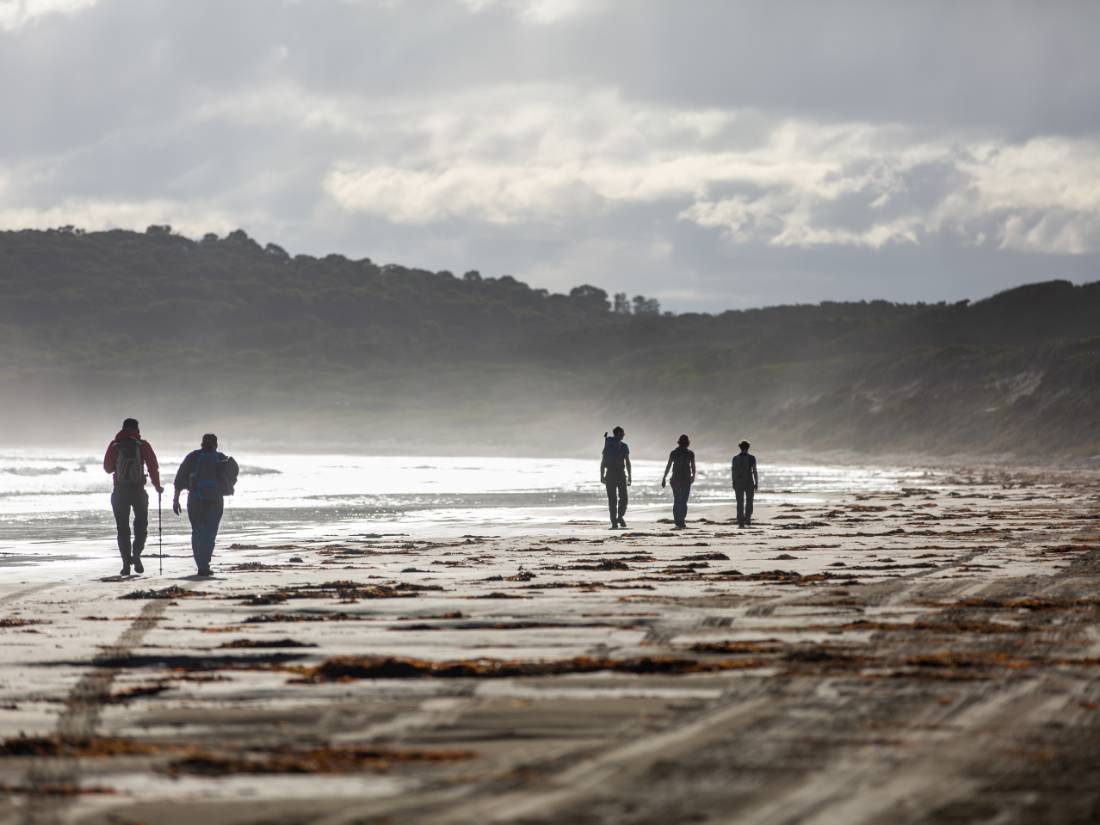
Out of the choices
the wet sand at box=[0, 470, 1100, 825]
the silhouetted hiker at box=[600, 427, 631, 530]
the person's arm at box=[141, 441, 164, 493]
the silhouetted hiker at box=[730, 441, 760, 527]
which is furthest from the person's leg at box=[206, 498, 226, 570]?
the silhouetted hiker at box=[730, 441, 760, 527]

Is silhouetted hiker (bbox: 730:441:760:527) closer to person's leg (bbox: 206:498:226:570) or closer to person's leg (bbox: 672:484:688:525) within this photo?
person's leg (bbox: 672:484:688:525)

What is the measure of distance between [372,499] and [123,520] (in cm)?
1892

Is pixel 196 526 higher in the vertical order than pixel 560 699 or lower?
higher

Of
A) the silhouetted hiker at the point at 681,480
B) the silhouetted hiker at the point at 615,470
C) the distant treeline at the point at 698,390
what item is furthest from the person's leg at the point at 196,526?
the distant treeline at the point at 698,390

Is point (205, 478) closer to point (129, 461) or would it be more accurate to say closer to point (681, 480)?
point (129, 461)

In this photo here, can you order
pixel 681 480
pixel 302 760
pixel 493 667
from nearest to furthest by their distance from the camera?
1. pixel 302 760
2. pixel 493 667
3. pixel 681 480

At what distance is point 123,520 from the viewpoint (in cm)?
1602

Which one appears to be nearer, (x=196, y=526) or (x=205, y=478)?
(x=196, y=526)

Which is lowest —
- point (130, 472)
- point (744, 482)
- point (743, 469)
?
point (744, 482)

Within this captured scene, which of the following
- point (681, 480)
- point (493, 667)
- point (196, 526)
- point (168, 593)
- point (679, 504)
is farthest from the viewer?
point (679, 504)

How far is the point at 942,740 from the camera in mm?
6020

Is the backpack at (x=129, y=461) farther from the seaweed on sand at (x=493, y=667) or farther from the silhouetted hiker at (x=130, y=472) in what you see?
the seaweed on sand at (x=493, y=667)

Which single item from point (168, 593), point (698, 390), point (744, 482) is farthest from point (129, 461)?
point (698, 390)

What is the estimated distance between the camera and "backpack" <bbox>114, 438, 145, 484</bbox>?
1631cm
